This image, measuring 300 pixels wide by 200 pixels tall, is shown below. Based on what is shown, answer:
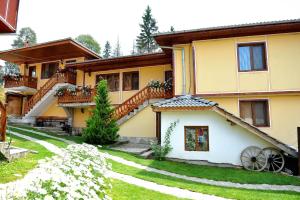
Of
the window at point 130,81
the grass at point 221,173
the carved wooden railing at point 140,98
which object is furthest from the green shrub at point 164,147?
the window at point 130,81

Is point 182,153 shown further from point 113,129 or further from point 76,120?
point 76,120

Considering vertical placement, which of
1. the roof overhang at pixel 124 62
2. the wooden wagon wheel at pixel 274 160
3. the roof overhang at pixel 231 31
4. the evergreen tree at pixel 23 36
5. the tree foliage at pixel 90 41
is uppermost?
the evergreen tree at pixel 23 36

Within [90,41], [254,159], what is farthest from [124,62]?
[90,41]

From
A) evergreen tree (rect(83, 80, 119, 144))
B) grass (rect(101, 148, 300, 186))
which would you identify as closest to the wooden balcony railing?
evergreen tree (rect(83, 80, 119, 144))

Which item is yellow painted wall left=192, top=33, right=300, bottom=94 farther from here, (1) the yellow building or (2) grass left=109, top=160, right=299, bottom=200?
(2) grass left=109, top=160, right=299, bottom=200

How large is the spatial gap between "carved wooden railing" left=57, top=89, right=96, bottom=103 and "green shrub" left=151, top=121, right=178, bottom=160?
760cm

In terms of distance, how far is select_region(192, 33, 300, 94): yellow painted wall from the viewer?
12.6 metres

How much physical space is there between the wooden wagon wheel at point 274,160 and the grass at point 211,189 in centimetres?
319

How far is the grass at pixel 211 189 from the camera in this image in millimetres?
6680

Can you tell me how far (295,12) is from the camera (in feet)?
53.5

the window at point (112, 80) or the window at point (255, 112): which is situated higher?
the window at point (112, 80)

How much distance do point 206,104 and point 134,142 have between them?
5998 millimetres

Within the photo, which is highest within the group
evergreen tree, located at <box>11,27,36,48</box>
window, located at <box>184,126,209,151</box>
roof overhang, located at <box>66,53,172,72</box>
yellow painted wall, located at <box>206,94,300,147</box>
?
evergreen tree, located at <box>11,27,36,48</box>

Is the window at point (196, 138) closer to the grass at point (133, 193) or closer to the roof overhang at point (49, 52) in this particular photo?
the grass at point (133, 193)
